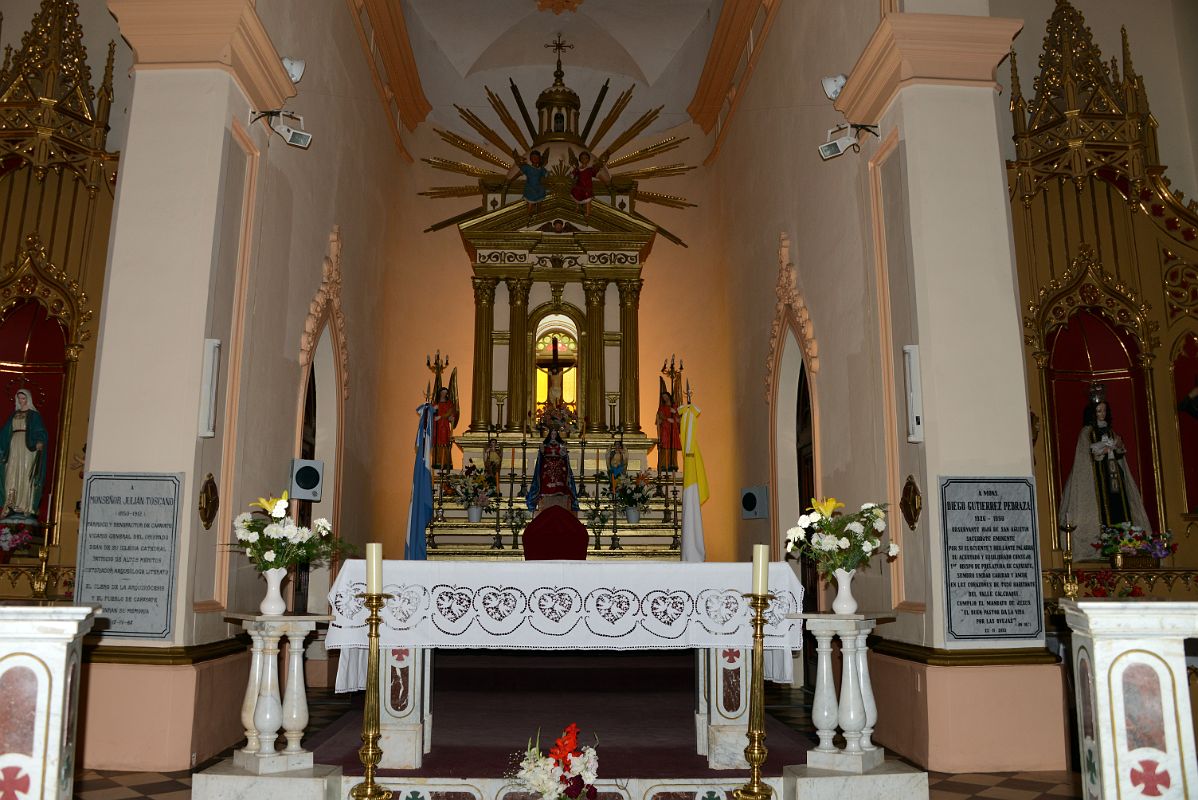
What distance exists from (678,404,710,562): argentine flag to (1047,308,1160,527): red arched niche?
299 cm

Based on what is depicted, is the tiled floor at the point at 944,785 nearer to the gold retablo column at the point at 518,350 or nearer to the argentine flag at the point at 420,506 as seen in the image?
the argentine flag at the point at 420,506

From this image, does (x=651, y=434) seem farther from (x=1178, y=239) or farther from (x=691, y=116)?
(x=1178, y=239)

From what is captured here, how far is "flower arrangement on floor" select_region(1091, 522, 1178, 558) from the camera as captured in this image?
7.15 metres

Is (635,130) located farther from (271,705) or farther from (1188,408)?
(271,705)

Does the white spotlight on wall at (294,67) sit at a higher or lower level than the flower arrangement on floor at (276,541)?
higher

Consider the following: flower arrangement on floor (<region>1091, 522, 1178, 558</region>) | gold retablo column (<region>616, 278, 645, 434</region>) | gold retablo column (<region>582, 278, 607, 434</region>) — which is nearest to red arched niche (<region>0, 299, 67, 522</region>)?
gold retablo column (<region>582, 278, 607, 434</region>)

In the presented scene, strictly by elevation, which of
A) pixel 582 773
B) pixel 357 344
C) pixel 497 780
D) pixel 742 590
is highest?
pixel 357 344

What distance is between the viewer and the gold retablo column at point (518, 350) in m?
11.8

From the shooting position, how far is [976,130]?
19.6 feet

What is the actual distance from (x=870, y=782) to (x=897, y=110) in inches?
155

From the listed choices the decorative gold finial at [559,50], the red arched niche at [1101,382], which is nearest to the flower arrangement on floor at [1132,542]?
the red arched niche at [1101,382]

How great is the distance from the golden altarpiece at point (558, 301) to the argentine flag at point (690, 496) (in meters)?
1.85

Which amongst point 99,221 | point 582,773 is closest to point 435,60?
point 99,221

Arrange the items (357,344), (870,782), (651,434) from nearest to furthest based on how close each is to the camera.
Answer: (870,782)
(357,344)
(651,434)
